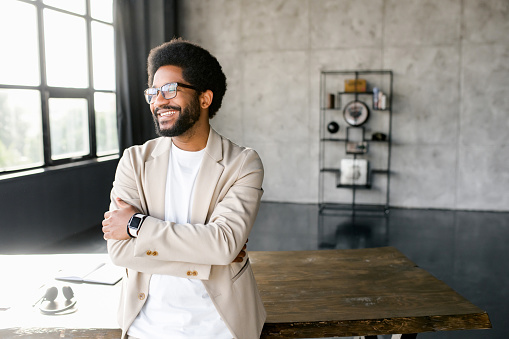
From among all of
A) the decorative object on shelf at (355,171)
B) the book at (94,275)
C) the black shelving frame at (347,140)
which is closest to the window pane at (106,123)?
the black shelving frame at (347,140)

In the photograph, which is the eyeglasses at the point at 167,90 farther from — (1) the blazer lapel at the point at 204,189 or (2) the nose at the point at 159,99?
(1) the blazer lapel at the point at 204,189

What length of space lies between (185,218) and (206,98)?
40cm

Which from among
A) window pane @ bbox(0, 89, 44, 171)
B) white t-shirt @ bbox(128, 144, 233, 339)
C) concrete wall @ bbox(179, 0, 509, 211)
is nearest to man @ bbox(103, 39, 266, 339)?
white t-shirt @ bbox(128, 144, 233, 339)

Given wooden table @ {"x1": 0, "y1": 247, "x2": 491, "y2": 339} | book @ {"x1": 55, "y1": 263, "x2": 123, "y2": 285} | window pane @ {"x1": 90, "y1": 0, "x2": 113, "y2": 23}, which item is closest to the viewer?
→ wooden table @ {"x1": 0, "y1": 247, "x2": 491, "y2": 339}

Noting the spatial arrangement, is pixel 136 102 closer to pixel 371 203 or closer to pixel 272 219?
pixel 272 219

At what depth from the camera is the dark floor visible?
3.92m

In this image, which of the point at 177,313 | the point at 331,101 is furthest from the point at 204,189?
the point at 331,101

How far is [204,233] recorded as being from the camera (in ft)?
4.74

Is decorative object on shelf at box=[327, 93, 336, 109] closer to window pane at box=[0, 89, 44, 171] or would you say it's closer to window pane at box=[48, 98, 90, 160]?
window pane at box=[48, 98, 90, 160]

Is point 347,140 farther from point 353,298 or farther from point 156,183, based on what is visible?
point 156,183

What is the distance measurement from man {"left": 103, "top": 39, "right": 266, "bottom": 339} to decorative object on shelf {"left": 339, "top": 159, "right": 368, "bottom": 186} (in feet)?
18.2

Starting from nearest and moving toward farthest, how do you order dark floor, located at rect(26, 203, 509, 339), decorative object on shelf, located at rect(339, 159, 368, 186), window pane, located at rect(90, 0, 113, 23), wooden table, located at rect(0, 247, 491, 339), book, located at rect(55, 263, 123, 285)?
wooden table, located at rect(0, 247, 491, 339), book, located at rect(55, 263, 123, 285), dark floor, located at rect(26, 203, 509, 339), window pane, located at rect(90, 0, 113, 23), decorative object on shelf, located at rect(339, 159, 368, 186)

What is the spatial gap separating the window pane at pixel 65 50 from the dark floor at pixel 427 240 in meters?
1.80

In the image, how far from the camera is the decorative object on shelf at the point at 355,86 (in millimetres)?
6906
